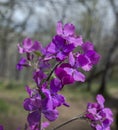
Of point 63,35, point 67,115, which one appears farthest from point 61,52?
point 67,115

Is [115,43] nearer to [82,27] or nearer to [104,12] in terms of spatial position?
[82,27]

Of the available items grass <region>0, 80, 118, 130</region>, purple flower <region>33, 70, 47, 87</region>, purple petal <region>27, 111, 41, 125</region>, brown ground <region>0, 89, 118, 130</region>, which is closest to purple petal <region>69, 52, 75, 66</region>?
purple flower <region>33, 70, 47, 87</region>

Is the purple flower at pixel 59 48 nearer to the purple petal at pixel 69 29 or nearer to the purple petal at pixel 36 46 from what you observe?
the purple petal at pixel 69 29

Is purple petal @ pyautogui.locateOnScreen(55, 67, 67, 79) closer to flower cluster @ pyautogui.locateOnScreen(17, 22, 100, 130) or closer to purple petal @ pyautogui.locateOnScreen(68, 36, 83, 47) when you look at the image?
flower cluster @ pyautogui.locateOnScreen(17, 22, 100, 130)

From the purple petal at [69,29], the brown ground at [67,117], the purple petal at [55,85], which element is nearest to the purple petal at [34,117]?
the purple petal at [55,85]

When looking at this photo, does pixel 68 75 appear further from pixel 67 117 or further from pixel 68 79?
pixel 67 117
